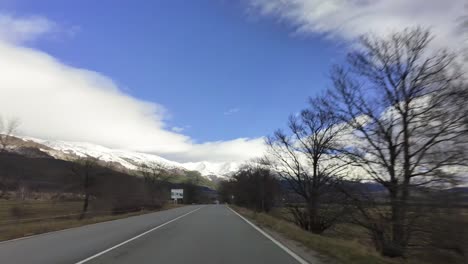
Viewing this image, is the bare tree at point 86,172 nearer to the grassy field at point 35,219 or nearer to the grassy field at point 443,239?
the grassy field at point 35,219

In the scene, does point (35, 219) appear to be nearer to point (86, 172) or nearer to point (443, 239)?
point (86, 172)

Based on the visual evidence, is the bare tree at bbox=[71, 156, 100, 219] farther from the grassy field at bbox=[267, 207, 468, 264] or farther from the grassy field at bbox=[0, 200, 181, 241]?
the grassy field at bbox=[267, 207, 468, 264]

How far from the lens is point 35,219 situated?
120 ft

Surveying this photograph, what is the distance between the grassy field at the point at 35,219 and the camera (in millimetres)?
25322

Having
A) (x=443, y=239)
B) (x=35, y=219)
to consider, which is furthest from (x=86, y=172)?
(x=443, y=239)

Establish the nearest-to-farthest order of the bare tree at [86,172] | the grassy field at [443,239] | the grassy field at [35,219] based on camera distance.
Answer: the grassy field at [443,239] < the grassy field at [35,219] < the bare tree at [86,172]

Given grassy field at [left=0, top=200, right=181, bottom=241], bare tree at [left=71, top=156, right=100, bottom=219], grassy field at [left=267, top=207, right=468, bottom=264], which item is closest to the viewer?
grassy field at [left=267, top=207, right=468, bottom=264]

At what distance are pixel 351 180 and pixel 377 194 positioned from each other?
→ 3219mm

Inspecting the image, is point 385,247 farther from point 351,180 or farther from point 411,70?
point 411,70

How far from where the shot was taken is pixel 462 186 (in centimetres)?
1574

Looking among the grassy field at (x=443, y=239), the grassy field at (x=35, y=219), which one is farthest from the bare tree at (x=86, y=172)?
the grassy field at (x=443, y=239)

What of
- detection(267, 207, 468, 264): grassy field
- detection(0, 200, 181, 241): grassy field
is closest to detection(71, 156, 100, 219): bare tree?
detection(0, 200, 181, 241): grassy field

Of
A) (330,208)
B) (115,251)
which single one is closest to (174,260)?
(115,251)

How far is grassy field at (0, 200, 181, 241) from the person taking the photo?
25.3m
